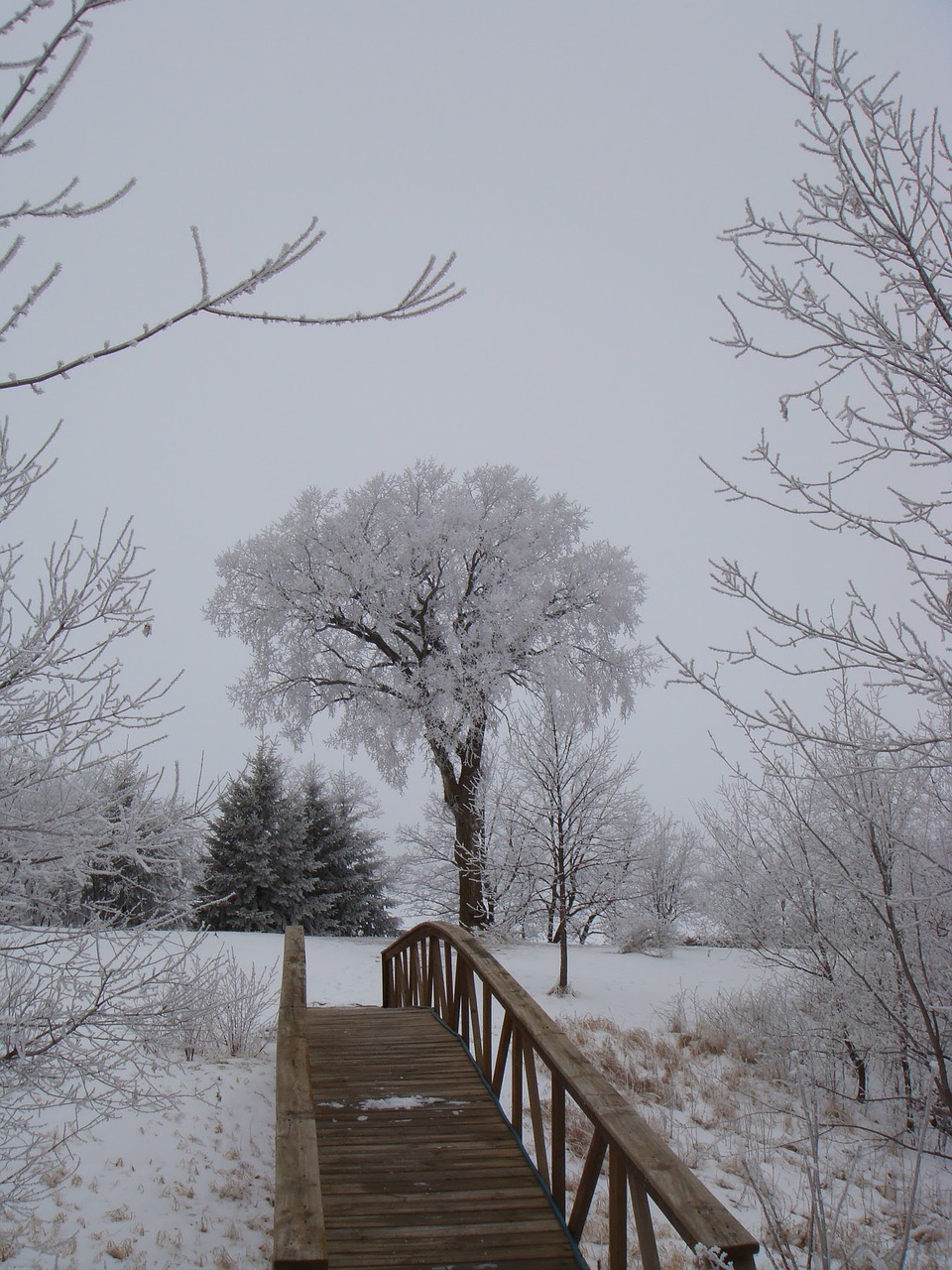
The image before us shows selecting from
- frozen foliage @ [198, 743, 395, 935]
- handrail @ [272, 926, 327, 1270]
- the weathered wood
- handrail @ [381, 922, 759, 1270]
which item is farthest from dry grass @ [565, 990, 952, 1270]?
frozen foliage @ [198, 743, 395, 935]

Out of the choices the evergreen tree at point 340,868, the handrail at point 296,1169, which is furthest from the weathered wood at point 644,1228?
the evergreen tree at point 340,868

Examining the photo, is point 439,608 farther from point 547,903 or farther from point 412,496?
point 547,903

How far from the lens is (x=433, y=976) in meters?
9.51

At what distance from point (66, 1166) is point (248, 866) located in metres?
15.1

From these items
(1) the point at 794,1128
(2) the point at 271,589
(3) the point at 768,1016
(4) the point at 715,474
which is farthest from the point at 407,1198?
(2) the point at 271,589

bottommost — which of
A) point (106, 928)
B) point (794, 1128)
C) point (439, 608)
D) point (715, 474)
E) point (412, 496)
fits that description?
point (794, 1128)

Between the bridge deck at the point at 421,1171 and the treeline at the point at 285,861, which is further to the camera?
the treeline at the point at 285,861

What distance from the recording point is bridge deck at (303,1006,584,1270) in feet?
13.1

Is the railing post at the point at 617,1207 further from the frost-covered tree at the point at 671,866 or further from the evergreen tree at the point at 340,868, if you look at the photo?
the frost-covered tree at the point at 671,866

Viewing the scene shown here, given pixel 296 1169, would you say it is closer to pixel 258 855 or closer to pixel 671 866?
pixel 258 855

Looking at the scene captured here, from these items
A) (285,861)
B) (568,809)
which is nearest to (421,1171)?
(568,809)

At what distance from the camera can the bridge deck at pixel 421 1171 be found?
158 inches

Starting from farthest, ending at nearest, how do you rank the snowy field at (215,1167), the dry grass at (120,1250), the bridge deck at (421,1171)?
the snowy field at (215,1167), the dry grass at (120,1250), the bridge deck at (421,1171)

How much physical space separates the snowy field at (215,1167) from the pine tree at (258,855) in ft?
34.5
